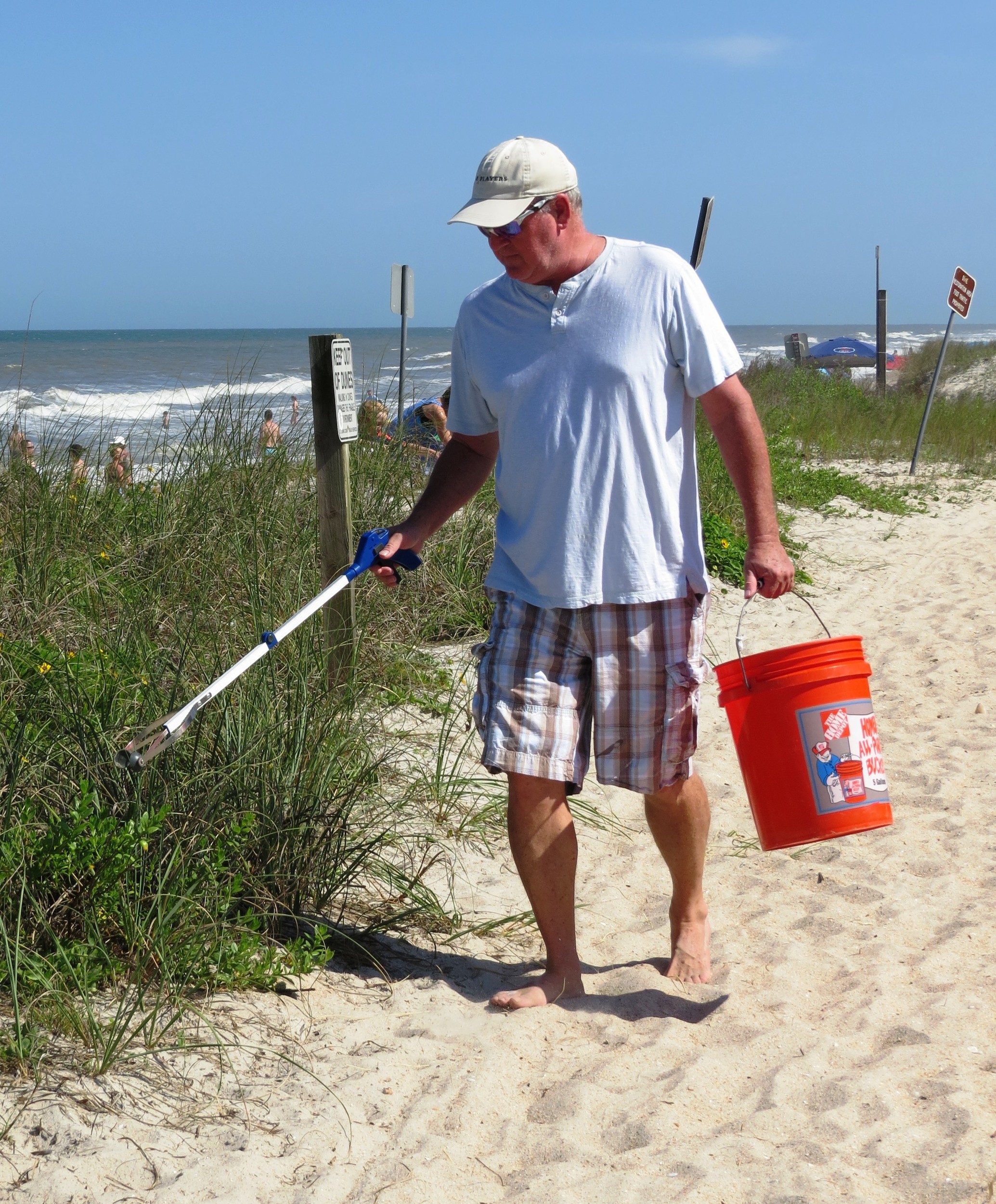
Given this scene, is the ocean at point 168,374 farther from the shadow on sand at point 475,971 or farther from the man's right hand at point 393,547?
the shadow on sand at point 475,971

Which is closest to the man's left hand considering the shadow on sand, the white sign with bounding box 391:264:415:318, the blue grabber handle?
the blue grabber handle

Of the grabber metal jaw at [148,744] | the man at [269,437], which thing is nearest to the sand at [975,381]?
the man at [269,437]

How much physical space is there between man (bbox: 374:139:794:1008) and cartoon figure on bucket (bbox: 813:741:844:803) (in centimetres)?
31

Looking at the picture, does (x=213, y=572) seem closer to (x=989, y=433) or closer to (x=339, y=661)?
(x=339, y=661)

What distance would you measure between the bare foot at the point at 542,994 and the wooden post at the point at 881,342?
1773 centimetres

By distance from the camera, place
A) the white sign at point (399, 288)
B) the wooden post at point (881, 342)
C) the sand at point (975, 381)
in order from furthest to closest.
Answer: the sand at point (975, 381), the wooden post at point (881, 342), the white sign at point (399, 288)

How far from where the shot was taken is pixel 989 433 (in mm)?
15227

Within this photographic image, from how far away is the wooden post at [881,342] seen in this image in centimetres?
1945

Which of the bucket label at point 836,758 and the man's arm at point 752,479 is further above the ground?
the man's arm at point 752,479

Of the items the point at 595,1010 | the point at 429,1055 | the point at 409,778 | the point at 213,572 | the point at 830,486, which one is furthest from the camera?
the point at 830,486

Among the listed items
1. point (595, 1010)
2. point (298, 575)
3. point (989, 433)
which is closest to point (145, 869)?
point (595, 1010)

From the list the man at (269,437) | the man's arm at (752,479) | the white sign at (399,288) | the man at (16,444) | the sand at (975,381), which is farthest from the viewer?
the sand at (975,381)

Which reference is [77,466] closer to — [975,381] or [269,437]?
[269,437]

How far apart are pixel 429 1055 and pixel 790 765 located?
110cm
